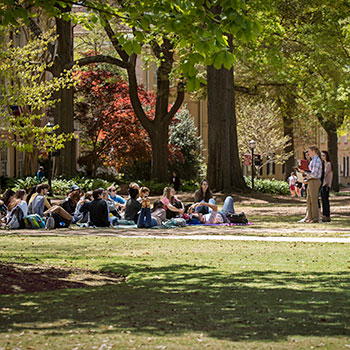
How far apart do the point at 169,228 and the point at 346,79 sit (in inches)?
486

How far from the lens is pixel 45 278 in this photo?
9.52 meters

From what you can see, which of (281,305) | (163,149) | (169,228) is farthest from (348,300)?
(163,149)

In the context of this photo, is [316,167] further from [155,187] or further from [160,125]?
[160,125]

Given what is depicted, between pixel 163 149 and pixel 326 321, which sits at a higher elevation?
pixel 163 149

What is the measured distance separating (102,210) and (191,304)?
38.0 ft

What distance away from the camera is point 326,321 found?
680cm

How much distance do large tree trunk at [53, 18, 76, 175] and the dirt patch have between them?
84.2ft

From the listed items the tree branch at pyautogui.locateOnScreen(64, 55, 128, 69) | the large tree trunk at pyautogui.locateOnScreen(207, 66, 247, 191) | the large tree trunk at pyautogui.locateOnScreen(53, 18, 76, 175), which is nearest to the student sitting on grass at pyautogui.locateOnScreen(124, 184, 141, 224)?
the large tree trunk at pyautogui.locateOnScreen(207, 66, 247, 191)

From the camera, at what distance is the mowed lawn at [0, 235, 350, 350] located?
240 inches

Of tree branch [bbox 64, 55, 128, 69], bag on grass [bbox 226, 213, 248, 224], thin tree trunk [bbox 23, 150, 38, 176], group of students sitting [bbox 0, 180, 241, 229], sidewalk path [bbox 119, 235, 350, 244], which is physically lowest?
sidewalk path [bbox 119, 235, 350, 244]

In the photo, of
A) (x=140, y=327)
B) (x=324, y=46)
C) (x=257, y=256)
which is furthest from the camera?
(x=324, y=46)

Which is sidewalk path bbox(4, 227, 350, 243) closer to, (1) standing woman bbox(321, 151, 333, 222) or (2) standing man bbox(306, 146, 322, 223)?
(2) standing man bbox(306, 146, 322, 223)

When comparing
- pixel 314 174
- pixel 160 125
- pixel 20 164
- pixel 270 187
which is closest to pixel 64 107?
pixel 160 125

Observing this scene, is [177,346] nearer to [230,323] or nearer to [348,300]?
[230,323]
